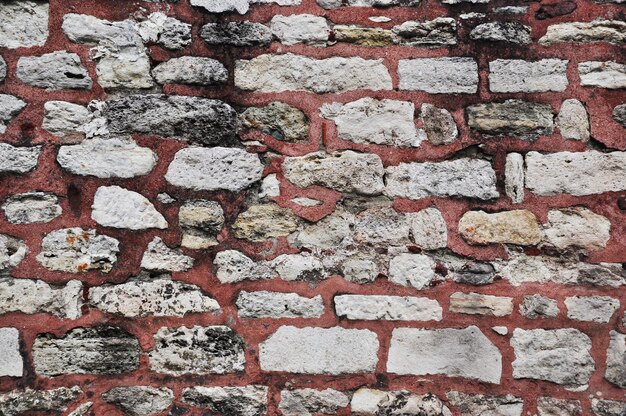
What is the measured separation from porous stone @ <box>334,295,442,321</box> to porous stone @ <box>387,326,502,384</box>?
0.19ft

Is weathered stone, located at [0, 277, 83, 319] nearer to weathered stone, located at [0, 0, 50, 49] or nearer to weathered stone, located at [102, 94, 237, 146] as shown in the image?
weathered stone, located at [102, 94, 237, 146]

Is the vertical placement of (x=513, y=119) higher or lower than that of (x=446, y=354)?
higher

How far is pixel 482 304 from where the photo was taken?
7.12ft

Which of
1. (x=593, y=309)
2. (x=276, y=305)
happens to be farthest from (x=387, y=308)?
(x=593, y=309)

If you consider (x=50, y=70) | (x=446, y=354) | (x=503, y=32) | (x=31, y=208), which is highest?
(x=503, y=32)

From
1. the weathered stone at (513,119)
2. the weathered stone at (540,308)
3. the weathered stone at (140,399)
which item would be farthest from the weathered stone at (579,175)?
the weathered stone at (140,399)

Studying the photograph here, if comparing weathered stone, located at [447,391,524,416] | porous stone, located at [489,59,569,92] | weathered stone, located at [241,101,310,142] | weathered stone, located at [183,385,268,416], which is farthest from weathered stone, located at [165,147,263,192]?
weathered stone, located at [447,391,524,416]

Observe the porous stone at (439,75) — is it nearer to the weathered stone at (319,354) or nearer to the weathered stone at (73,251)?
the weathered stone at (319,354)

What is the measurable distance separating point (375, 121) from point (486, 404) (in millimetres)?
1171

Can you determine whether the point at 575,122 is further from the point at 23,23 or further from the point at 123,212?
the point at 23,23

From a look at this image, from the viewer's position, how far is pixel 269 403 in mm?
2168

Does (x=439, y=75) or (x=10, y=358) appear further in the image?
(x=439, y=75)

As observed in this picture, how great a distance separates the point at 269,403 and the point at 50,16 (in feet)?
5.65

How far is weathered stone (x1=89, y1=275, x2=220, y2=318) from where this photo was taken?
217 cm
